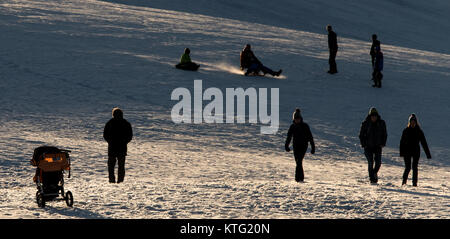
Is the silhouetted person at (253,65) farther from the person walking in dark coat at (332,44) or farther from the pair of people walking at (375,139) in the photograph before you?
the pair of people walking at (375,139)

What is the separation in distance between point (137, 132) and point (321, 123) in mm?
4915

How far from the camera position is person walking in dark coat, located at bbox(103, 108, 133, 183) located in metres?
10.8

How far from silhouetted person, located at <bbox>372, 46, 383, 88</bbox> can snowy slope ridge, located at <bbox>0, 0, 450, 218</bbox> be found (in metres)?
0.60

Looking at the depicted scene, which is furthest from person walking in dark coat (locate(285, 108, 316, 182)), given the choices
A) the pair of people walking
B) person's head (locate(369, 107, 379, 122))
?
person's head (locate(369, 107, 379, 122))

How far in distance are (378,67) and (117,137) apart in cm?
1301

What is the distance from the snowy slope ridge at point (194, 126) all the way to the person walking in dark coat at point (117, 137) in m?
0.29

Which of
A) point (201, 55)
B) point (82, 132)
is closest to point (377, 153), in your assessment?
point (82, 132)

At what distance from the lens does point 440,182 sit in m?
12.5

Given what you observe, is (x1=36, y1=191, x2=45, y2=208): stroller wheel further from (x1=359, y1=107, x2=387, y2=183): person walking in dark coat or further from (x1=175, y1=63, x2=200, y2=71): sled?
(x1=175, y1=63, x2=200, y2=71): sled

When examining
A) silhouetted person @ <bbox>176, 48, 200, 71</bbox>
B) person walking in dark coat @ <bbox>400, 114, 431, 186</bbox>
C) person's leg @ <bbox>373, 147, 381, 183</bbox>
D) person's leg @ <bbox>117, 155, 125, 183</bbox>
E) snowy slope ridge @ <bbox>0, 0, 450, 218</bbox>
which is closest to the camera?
snowy slope ridge @ <bbox>0, 0, 450, 218</bbox>

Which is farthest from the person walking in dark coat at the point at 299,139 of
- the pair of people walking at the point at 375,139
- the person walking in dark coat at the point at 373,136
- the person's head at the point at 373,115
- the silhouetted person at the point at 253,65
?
the silhouetted person at the point at 253,65

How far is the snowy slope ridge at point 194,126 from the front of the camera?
9.67 meters

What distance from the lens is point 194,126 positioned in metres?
16.3
